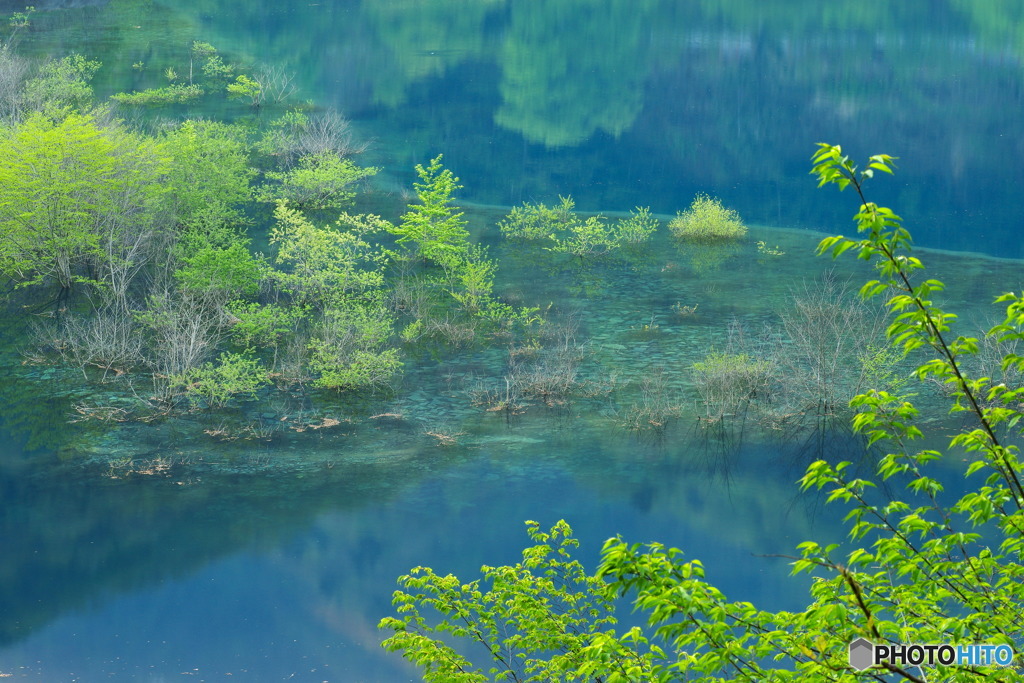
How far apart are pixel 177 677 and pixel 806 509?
14.8 metres

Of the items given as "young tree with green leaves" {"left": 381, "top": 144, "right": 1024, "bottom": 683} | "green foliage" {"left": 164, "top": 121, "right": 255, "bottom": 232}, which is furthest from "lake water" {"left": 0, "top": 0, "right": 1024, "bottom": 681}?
"young tree with green leaves" {"left": 381, "top": 144, "right": 1024, "bottom": 683}

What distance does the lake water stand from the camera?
23953 mm

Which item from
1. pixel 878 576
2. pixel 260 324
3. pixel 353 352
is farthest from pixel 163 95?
pixel 878 576

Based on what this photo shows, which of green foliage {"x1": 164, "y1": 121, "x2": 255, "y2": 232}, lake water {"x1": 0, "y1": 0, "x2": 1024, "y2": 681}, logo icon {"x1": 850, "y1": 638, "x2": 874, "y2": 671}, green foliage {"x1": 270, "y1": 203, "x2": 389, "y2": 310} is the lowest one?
lake water {"x1": 0, "y1": 0, "x2": 1024, "y2": 681}

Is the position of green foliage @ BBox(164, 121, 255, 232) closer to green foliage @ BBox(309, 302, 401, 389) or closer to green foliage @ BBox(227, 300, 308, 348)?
green foliage @ BBox(227, 300, 308, 348)

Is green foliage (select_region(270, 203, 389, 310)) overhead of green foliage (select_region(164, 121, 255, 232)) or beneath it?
beneath

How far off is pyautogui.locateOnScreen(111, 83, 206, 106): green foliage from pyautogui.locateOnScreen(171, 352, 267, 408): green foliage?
40740 millimetres

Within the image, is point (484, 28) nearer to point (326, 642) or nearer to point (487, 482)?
point (487, 482)

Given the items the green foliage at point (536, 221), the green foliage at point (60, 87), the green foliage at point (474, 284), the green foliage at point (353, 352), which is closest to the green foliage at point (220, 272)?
the green foliage at point (353, 352)

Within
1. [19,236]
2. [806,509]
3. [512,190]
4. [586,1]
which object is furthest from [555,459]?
[586,1]

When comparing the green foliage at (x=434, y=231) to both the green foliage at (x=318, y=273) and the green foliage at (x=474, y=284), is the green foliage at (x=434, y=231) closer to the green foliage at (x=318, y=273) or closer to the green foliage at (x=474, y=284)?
the green foliage at (x=474, y=284)

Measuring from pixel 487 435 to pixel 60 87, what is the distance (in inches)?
1703

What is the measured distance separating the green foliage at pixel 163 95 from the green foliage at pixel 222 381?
4074cm

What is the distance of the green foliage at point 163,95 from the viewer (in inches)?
2773
